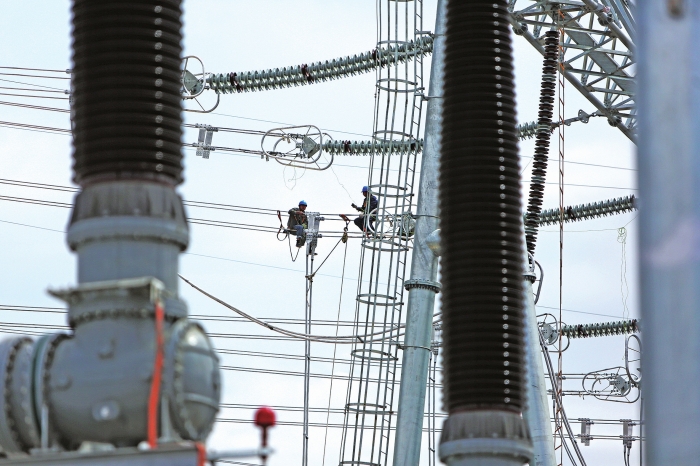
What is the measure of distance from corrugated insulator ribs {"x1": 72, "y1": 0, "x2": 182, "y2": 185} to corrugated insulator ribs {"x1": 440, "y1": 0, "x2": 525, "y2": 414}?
1.77m

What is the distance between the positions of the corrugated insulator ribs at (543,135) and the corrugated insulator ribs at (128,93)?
10.7 metres

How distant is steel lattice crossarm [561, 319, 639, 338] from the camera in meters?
28.0

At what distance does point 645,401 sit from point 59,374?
2446 millimetres

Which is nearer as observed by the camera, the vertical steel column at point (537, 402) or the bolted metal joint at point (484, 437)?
the bolted metal joint at point (484, 437)

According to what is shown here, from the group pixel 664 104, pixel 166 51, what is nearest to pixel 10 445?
pixel 166 51

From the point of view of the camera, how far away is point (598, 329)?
94.3 ft

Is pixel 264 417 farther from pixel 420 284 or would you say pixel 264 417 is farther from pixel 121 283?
pixel 420 284

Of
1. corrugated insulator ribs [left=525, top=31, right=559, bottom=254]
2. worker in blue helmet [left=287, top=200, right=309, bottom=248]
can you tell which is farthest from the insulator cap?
worker in blue helmet [left=287, top=200, right=309, bottom=248]

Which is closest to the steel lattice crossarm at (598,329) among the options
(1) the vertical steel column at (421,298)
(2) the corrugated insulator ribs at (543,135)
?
(2) the corrugated insulator ribs at (543,135)

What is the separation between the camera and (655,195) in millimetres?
3998

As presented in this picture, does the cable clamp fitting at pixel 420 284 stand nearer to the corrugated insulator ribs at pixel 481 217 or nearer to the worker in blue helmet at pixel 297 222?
the corrugated insulator ribs at pixel 481 217

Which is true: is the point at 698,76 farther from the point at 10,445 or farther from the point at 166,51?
the point at 10,445

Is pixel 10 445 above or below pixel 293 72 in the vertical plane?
below

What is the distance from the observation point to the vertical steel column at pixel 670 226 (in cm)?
385
